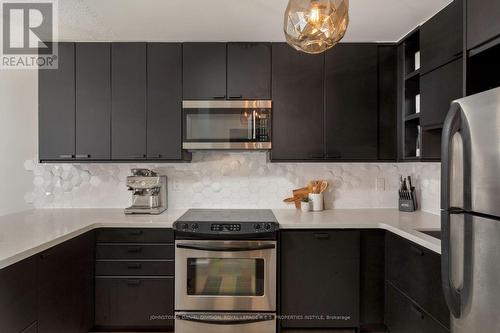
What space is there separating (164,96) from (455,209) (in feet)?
7.10

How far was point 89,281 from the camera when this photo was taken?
2.15 meters

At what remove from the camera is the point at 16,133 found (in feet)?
8.58

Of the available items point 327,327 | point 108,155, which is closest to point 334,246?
point 327,327

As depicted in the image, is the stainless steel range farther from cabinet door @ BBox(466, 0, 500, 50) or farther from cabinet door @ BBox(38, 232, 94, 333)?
cabinet door @ BBox(466, 0, 500, 50)

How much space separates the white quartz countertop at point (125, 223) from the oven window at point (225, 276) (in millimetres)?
373

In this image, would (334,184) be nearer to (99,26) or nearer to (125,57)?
(125,57)

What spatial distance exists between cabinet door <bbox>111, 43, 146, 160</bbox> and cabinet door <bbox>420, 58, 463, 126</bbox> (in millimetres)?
2155

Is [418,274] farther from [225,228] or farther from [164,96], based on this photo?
[164,96]

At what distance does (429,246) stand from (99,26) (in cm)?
267

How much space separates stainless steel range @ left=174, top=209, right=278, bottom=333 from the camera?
2.18 m

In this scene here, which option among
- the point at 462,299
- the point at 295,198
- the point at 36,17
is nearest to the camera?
the point at 462,299

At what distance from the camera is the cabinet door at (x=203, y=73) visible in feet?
8.15

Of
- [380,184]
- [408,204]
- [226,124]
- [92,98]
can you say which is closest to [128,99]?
[92,98]

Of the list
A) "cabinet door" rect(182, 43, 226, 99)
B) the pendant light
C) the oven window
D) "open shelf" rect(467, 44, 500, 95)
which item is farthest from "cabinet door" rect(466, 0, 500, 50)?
the oven window
